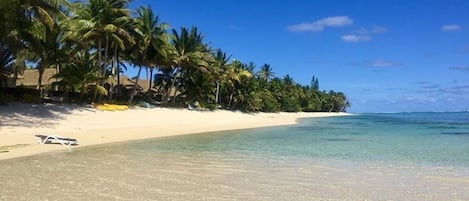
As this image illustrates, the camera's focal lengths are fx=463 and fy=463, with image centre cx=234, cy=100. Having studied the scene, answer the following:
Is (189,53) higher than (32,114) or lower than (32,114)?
higher

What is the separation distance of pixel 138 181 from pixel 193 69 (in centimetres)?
3933

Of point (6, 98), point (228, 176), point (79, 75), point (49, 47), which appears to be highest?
point (49, 47)

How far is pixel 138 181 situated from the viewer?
881 cm

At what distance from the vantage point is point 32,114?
2248cm

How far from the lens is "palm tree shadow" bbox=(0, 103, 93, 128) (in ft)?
64.3

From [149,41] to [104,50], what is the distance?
12.0 ft

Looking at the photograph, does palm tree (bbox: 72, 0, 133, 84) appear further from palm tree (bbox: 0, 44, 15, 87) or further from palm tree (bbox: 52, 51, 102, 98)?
palm tree (bbox: 0, 44, 15, 87)

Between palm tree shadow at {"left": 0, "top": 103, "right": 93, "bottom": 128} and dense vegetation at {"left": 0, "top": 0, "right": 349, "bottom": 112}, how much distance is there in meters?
3.47

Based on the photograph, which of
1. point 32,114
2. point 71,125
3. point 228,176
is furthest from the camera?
point 32,114

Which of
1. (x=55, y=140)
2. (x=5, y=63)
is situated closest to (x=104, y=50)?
(x=5, y=63)

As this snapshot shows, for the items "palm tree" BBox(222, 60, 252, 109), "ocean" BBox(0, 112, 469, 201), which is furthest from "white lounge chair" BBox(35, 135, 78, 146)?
"palm tree" BBox(222, 60, 252, 109)

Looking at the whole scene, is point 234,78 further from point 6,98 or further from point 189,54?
point 6,98

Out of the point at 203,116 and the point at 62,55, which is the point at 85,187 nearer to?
the point at 62,55

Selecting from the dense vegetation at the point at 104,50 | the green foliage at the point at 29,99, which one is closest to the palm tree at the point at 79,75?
the dense vegetation at the point at 104,50
